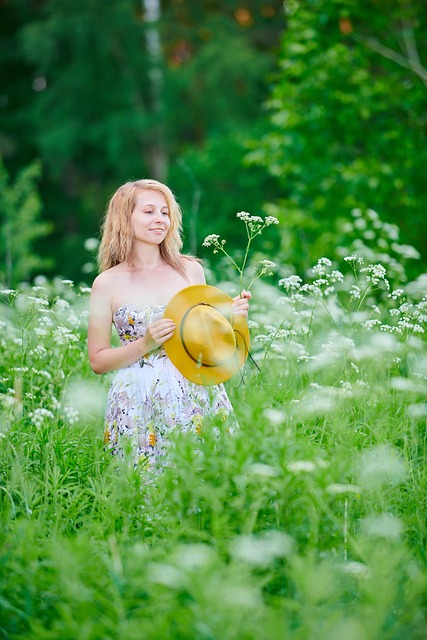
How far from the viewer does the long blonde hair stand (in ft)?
10.5

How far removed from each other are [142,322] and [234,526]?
110 centimetres

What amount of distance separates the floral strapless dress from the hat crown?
0.15 metres

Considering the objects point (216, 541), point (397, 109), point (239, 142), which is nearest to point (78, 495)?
point (216, 541)

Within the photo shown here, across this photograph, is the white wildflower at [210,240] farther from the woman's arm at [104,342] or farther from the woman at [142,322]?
the woman's arm at [104,342]

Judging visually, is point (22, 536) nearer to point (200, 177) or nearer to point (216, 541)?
point (216, 541)

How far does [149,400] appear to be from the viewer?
2990mm

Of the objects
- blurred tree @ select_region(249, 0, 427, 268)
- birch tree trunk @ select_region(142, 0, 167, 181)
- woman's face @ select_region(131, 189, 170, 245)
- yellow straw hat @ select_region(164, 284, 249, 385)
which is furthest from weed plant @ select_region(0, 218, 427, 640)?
birch tree trunk @ select_region(142, 0, 167, 181)

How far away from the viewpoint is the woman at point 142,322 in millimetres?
2963

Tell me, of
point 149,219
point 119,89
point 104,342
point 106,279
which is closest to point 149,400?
point 104,342

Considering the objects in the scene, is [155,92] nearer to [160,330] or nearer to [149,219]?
[149,219]

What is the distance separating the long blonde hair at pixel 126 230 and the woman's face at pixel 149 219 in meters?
0.03

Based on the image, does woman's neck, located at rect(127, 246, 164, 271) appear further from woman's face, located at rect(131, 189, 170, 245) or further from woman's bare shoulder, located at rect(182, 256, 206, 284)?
woman's bare shoulder, located at rect(182, 256, 206, 284)

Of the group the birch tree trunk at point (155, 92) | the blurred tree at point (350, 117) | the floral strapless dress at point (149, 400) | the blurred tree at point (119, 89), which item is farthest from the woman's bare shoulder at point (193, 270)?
the birch tree trunk at point (155, 92)

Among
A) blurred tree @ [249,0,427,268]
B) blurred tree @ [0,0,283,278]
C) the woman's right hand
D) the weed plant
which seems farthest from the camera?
blurred tree @ [0,0,283,278]
